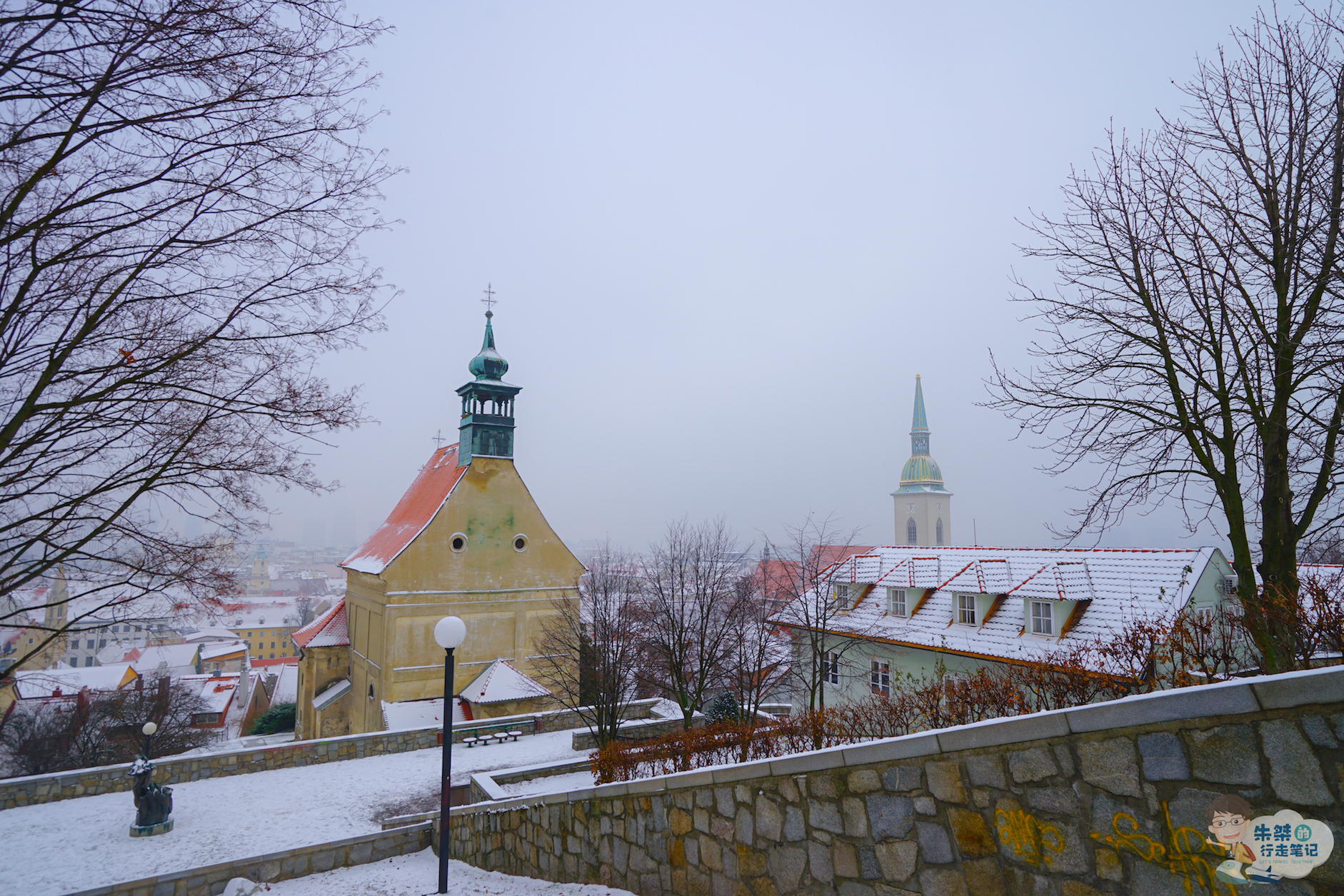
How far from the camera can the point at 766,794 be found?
4.70m

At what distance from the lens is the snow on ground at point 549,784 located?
11.1 metres

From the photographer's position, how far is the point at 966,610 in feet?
61.2

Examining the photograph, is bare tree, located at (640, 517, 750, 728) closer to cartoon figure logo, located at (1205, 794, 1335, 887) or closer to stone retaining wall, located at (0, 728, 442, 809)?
stone retaining wall, located at (0, 728, 442, 809)

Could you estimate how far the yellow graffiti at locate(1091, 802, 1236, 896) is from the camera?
2.67 meters

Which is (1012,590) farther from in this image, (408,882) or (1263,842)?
(1263,842)

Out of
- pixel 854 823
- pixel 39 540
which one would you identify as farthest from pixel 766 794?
pixel 39 540

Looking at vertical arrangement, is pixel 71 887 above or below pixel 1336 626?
below

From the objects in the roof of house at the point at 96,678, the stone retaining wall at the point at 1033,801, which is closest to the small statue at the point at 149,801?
the stone retaining wall at the point at 1033,801

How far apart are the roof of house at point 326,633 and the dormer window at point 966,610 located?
25137 mm

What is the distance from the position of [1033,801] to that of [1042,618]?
1592cm

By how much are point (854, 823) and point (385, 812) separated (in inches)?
420

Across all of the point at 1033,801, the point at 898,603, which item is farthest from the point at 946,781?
the point at 898,603

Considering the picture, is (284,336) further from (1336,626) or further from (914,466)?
(914,466)

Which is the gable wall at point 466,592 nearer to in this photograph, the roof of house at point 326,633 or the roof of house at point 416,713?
the roof of house at point 416,713
